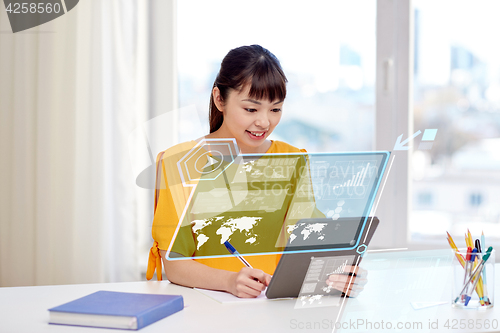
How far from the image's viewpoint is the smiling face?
3.79 feet

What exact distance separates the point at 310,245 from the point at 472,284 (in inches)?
13.3

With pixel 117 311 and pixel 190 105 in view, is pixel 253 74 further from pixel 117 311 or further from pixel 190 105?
pixel 190 105

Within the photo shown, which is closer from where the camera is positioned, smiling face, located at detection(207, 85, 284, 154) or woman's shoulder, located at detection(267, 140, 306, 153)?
smiling face, located at detection(207, 85, 284, 154)

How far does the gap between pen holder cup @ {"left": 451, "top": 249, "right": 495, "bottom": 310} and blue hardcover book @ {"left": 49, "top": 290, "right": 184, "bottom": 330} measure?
0.57 meters

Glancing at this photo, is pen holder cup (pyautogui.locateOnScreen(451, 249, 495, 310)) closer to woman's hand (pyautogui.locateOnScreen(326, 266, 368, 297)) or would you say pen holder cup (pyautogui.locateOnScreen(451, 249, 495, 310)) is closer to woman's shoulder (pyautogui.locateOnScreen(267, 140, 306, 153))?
woman's hand (pyautogui.locateOnScreen(326, 266, 368, 297))

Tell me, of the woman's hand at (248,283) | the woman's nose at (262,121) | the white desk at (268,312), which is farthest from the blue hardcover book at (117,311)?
the woman's nose at (262,121)

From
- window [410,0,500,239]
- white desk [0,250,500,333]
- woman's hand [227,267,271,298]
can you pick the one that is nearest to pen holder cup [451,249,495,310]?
white desk [0,250,500,333]

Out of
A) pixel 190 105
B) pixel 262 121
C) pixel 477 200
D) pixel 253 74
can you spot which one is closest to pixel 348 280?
pixel 262 121

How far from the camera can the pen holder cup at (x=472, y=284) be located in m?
0.95

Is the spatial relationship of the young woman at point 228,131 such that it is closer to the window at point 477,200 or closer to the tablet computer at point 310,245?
the tablet computer at point 310,245

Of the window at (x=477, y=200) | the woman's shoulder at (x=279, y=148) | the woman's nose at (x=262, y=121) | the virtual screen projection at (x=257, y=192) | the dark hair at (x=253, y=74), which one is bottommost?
the window at (x=477, y=200)

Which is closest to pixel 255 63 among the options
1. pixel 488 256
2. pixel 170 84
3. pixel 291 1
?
Answer: pixel 488 256

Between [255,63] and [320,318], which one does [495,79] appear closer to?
[255,63]

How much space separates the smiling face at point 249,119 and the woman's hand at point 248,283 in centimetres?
30
